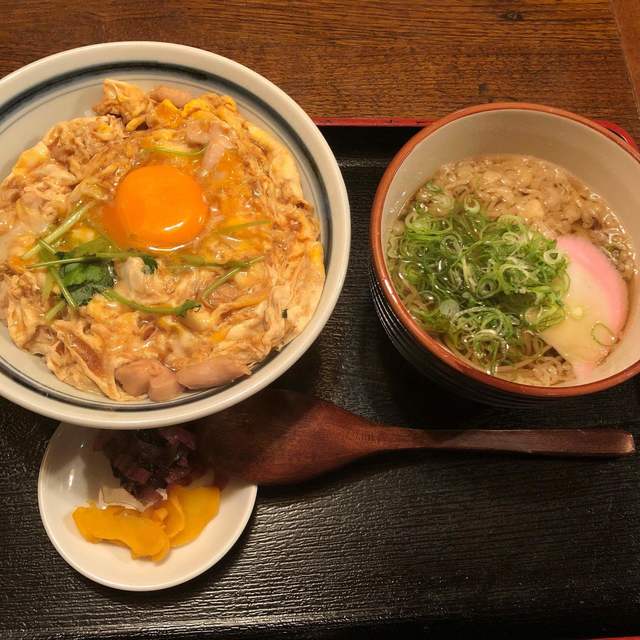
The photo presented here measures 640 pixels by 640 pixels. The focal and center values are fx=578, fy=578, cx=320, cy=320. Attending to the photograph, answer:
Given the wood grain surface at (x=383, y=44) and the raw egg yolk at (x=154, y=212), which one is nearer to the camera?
the raw egg yolk at (x=154, y=212)

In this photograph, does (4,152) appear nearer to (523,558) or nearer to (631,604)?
(523,558)

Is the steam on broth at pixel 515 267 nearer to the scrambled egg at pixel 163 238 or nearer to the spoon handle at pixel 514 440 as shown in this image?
the spoon handle at pixel 514 440

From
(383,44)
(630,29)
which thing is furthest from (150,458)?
(630,29)

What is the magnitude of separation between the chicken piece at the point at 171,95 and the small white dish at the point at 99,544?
1088 millimetres

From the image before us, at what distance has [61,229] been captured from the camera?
5.39 ft

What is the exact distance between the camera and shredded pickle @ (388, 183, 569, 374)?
1890 mm

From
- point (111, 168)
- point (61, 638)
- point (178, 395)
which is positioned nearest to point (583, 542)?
point (178, 395)

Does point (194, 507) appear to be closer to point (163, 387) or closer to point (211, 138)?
point (163, 387)

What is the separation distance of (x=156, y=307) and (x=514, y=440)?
1.24 m

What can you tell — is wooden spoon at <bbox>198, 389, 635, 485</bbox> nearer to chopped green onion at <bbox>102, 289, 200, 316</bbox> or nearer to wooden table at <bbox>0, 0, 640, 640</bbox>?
wooden table at <bbox>0, 0, 640, 640</bbox>

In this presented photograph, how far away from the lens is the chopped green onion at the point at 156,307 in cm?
156

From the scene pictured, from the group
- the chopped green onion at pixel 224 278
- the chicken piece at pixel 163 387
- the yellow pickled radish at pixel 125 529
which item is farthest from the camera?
the yellow pickled radish at pixel 125 529

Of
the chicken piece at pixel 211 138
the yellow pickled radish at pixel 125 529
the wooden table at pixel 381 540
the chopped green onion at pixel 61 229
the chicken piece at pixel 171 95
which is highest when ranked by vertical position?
the chicken piece at pixel 171 95

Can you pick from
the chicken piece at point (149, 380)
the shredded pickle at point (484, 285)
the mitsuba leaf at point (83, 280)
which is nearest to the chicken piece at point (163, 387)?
the chicken piece at point (149, 380)
